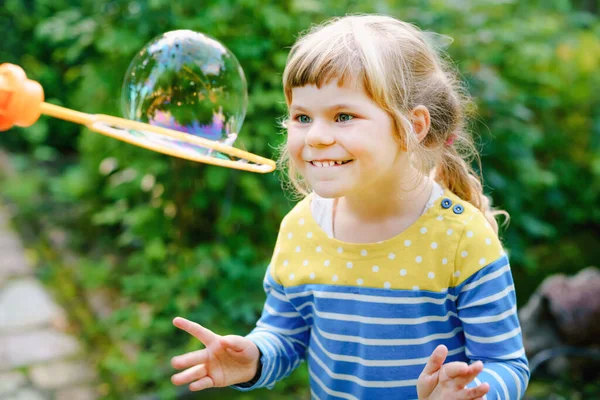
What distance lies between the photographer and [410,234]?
133cm

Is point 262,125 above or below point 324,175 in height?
above

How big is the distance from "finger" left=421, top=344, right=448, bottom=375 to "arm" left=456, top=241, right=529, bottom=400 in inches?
5.8

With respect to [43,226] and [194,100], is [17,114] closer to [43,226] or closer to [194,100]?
[194,100]

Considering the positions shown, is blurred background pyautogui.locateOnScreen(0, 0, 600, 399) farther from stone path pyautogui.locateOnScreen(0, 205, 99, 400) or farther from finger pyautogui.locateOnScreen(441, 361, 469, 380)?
finger pyautogui.locateOnScreen(441, 361, 469, 380)

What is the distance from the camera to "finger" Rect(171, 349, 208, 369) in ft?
4.14

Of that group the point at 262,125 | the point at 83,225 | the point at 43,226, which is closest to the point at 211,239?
the point at 262,125

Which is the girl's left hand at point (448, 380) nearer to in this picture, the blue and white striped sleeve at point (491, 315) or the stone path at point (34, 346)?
the blue and white striped sleeve at point (491, 315)

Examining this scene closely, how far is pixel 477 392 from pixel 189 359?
1.80 ft

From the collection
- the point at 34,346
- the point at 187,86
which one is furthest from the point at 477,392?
the point at 34,346

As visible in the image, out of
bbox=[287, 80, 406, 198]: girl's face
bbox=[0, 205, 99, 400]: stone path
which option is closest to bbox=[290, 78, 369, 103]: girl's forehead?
bbox=[287, 80, 406, 198]: girl's face

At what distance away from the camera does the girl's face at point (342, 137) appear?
1.23 metres

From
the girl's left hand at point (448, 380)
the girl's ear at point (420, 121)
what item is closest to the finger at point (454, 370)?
the girl's left hand at point (448, 380)

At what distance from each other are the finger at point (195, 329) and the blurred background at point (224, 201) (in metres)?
1.11

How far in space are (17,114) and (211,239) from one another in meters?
2.24
